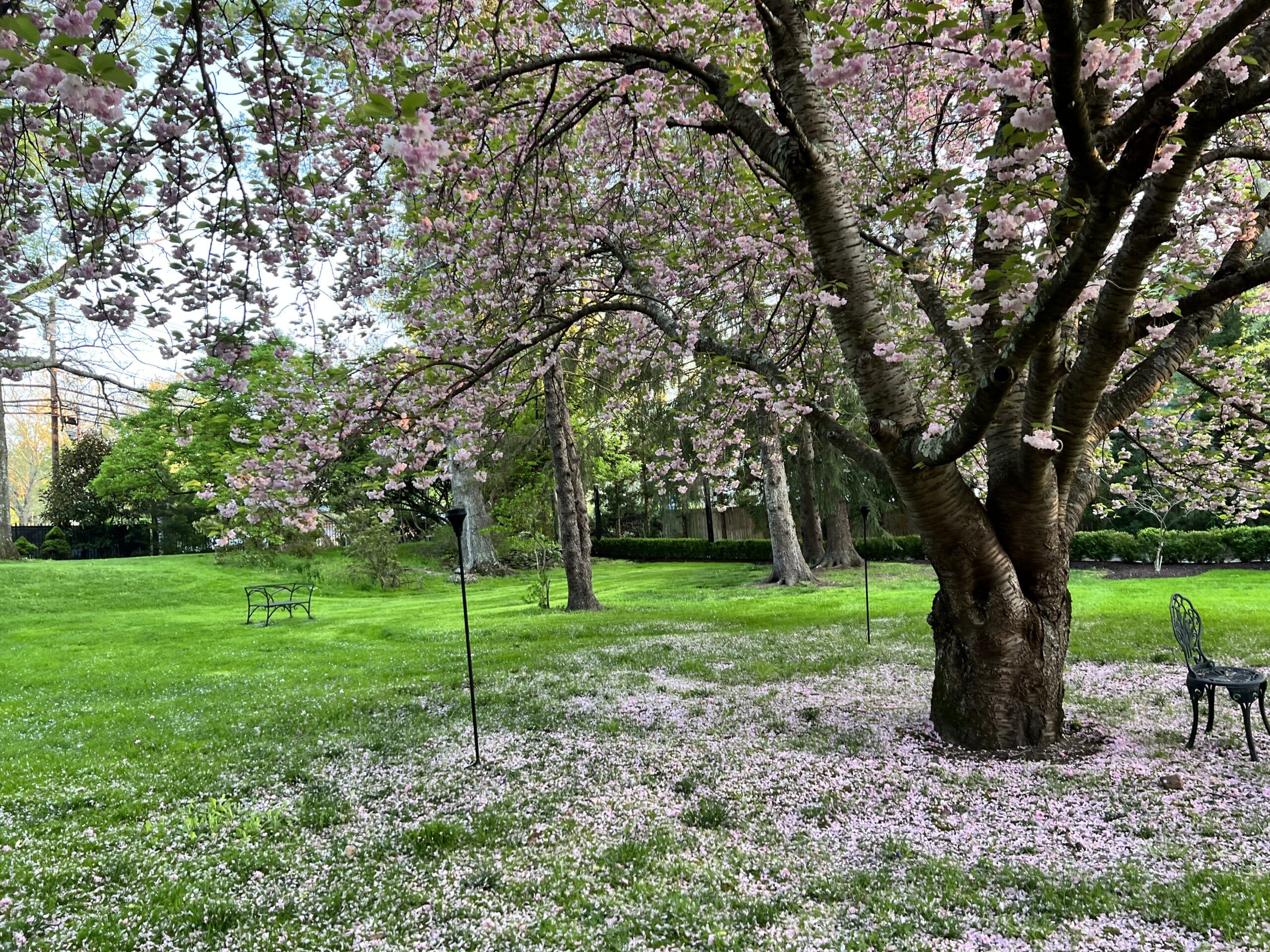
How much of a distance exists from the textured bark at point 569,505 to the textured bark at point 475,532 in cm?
857

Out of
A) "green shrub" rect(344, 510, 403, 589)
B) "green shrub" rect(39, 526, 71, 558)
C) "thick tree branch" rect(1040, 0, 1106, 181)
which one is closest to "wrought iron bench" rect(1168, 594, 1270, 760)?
"thick tree branch" rect(1040, 0, 1106, 181)

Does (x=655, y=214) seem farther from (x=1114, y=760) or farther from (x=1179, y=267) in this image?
(x=1114, y=760)

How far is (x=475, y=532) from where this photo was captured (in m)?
20.9

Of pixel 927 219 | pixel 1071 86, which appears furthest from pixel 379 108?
pixel 927 219

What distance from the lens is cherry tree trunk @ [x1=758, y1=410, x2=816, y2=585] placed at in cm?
1493

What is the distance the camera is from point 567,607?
1232 cm

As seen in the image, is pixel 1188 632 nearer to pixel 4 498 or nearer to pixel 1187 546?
pixel 1187 546

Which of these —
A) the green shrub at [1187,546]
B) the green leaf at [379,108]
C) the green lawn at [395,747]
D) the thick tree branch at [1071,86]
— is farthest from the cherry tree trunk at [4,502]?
the green shrub at [1187,546]

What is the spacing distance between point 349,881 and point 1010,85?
432 cm

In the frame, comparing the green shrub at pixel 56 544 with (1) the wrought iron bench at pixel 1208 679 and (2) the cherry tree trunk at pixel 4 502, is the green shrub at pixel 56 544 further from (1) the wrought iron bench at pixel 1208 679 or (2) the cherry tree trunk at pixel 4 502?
(1) the wrought iron bench at pixel 1208 679

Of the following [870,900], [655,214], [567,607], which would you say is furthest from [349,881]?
[567,607]

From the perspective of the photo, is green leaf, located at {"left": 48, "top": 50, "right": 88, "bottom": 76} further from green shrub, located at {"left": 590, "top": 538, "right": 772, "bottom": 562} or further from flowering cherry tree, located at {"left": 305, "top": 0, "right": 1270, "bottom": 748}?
green shrub, located at {"left": 590, "top": 538, "right": 772, "bottom": 562}

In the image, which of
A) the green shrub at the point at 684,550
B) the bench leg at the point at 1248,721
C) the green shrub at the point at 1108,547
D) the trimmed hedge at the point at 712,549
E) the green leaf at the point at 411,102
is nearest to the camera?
the green leaf at the point at 411,102

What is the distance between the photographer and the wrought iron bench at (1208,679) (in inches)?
157
